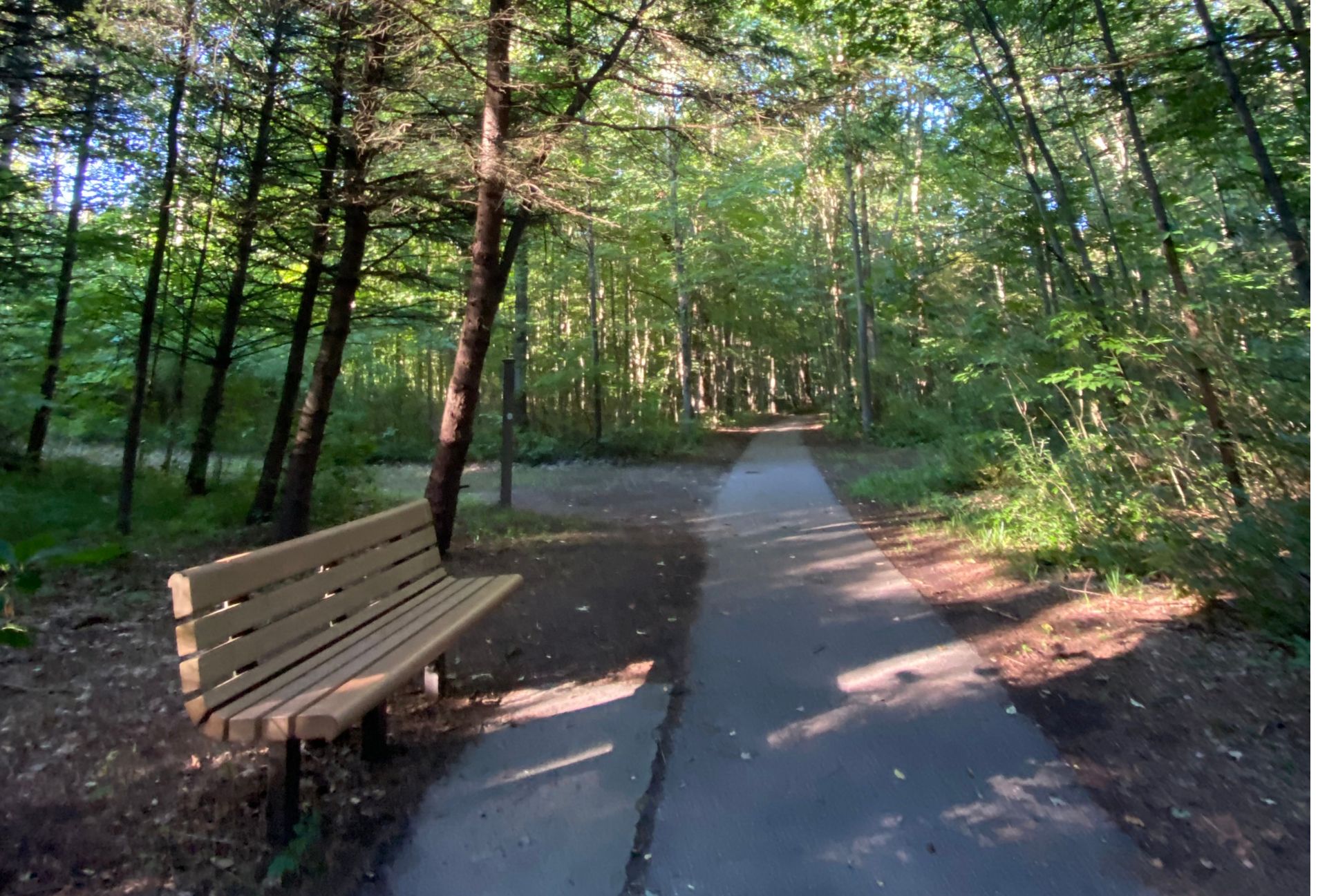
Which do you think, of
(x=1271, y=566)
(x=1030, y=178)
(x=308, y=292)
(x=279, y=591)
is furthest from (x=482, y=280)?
(x=1271, y=566)

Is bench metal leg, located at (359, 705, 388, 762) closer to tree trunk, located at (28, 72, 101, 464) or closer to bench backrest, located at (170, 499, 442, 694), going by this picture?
bench backrest, located at (170, 499, 442, 694)

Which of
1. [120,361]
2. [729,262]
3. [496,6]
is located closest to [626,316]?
[729,262]

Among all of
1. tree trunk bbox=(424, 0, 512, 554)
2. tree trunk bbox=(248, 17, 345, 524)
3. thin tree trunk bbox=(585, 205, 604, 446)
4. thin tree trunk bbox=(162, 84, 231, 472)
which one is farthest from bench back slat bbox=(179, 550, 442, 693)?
thin tree trunk bbox=(585, 205, 604, 446)

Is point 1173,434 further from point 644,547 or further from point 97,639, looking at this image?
point 97,639

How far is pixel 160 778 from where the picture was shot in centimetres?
363

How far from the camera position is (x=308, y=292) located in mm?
9469

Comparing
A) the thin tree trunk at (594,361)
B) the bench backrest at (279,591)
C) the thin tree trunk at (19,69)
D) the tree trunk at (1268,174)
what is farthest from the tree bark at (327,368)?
the thin tree trunk at (594,361)

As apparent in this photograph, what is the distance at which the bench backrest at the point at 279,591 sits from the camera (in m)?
3.05

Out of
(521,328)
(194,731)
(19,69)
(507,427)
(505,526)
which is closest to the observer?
(194,731)

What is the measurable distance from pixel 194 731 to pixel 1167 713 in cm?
472

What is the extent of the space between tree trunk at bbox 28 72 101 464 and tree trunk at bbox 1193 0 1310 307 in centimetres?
877

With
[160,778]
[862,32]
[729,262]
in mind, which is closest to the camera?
[160,778]

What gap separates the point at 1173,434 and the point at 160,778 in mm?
7152

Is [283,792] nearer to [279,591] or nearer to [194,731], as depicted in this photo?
[279,591]
